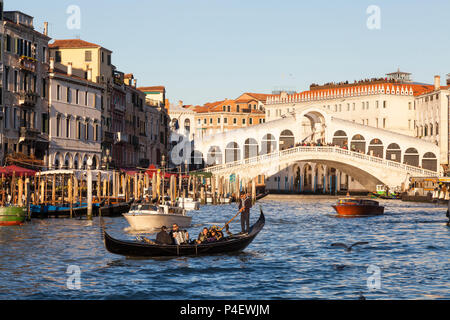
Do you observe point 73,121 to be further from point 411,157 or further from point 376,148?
point 411,157

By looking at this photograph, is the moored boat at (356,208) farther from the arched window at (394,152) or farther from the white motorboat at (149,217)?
the arched window at (394,152)

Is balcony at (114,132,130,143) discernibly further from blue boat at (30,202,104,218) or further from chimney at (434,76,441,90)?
chimney at (434,76,441,90)

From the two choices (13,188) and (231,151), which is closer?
(13,188)

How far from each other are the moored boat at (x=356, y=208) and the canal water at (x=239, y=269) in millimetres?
10212

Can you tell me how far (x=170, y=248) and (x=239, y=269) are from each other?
1.48m

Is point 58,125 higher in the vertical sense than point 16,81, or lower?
lower

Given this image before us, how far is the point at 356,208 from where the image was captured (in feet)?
123

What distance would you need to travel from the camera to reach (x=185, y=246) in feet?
58.7

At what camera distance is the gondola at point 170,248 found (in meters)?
17.3

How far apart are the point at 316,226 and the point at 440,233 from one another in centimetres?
506

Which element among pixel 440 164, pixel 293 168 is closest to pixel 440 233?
pixel 440 164

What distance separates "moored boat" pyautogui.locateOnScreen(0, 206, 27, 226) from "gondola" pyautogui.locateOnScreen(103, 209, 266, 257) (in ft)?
32.9

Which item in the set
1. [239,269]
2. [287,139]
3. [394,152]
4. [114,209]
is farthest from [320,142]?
[239,269]

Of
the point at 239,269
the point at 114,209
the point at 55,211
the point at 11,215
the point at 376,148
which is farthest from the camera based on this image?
the point at 376,148
